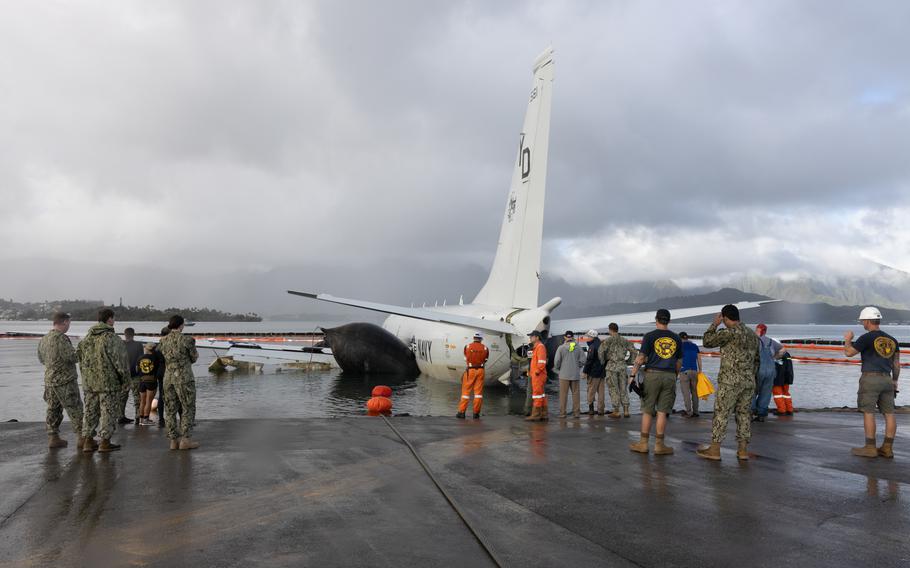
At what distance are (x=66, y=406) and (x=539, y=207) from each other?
1465 centimetres

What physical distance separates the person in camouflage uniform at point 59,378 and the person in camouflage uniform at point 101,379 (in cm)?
31

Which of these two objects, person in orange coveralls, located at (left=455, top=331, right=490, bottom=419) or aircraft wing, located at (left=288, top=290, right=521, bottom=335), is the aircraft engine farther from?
person in orange coveralls, located at (left=455, top=331, right=490, bottom=419)

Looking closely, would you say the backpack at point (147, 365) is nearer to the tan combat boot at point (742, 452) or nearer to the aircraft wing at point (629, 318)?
the aircraft wing at point (629, 318)

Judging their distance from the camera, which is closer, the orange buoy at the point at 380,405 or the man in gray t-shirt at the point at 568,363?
the man in gray t-shirt at the point at 568,363

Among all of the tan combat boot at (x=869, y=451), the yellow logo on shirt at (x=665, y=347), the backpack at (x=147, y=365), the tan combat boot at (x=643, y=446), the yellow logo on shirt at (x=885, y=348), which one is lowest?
the tan combat boot at (x=643, y=446)

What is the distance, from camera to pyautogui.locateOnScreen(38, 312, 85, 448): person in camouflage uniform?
8.46m

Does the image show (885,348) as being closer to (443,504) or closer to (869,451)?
(869,451)

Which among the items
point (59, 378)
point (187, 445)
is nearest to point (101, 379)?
point (59, 378)

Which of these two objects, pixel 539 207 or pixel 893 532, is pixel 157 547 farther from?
pixel 539 207

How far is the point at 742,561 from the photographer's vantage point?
14.2 ft

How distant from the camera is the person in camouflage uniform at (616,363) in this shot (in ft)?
41.1

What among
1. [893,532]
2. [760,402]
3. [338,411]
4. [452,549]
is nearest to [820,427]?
[760,402]

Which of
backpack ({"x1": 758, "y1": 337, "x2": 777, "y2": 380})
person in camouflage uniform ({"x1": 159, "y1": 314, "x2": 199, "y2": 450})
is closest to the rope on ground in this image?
person in camouflage uniform ({"x1": 159, "y1": 314, "x2": 199, "y2": 450})

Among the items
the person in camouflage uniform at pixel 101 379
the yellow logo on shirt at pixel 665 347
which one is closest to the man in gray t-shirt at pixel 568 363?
the yellow logo on shirt at pixel 665 347
